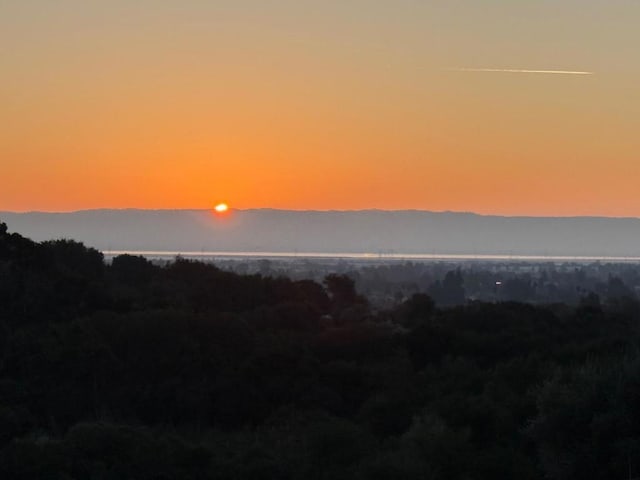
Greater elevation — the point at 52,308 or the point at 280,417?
the point at 52,308

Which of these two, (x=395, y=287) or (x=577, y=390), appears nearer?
(x=577, y=390)

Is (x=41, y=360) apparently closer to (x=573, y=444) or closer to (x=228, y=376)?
(x=228, y=376)

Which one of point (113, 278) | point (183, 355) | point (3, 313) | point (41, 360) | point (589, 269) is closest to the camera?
point (41, 360)

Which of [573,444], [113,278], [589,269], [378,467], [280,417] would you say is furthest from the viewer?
[589,269]

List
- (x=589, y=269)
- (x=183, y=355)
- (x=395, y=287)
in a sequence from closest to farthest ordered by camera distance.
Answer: (x=183, y=355), (x=395, y=287), (x=589, y=269)

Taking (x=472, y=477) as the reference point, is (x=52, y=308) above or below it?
above

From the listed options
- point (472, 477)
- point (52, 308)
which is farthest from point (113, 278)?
point (472, 477)

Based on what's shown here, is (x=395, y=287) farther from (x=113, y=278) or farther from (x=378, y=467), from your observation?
(x=378, y=467)

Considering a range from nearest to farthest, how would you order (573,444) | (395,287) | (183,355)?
(573,444)
(183,355)
(395,287)

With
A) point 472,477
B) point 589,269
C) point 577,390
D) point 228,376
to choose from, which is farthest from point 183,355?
point 589,269
